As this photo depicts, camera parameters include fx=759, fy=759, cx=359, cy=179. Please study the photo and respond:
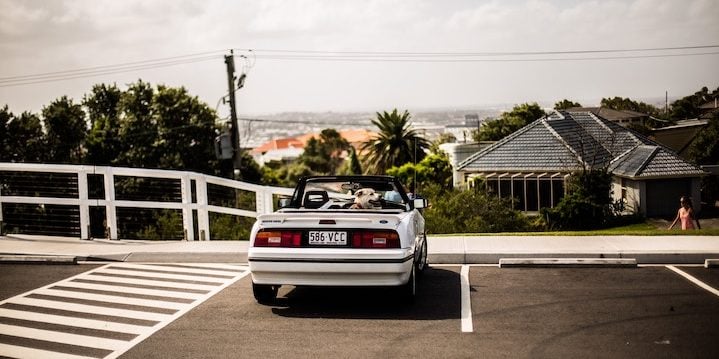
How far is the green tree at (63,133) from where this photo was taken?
66000mm

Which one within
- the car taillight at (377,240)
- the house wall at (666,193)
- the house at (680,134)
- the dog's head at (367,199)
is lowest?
the house wall at (666,193)

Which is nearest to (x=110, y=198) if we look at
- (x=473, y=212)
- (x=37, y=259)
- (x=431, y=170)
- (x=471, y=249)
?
(x=37, y=259)

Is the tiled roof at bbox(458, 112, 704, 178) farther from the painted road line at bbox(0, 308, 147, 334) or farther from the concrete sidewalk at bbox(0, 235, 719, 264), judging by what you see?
the painted road line at bbox(0, 308, 147, 334)

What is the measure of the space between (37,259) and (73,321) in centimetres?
415

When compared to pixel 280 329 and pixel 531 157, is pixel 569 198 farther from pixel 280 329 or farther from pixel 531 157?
pixel 280 329

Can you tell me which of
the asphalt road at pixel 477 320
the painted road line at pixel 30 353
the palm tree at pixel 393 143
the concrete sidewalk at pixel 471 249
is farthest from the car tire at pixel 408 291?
the palm tree at pixel 393 143

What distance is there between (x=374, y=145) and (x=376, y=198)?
73.9 m


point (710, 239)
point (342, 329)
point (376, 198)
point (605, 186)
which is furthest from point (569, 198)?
point (342, 329)

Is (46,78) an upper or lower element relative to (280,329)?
upper

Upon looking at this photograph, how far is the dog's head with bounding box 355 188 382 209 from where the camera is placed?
31.0 feet

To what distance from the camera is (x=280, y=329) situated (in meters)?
7.61

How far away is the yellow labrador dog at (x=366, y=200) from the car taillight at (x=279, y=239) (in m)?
1.46

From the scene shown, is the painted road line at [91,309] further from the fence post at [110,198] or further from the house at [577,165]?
the house at [577,165]

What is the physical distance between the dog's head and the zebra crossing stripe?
6.81 feet
